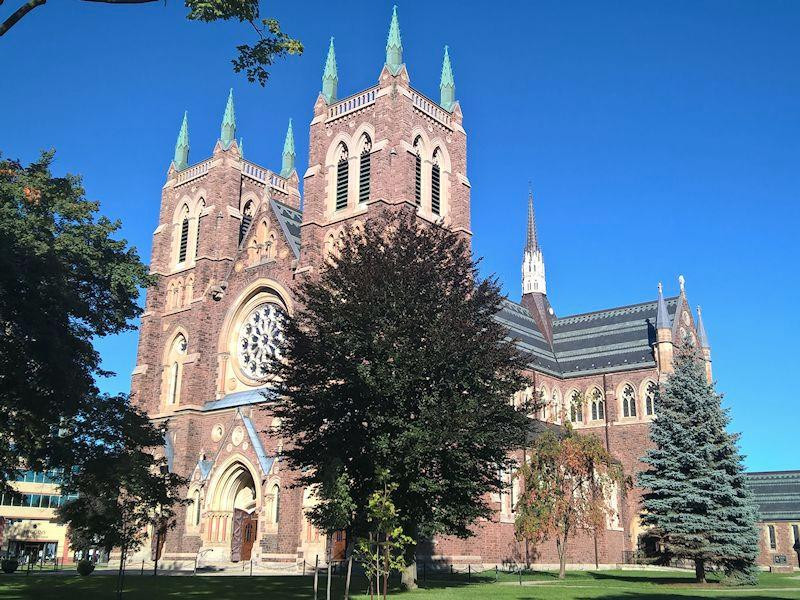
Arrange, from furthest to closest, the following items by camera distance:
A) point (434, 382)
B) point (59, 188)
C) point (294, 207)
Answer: point (294, 207), point (59, 188), point (434, 382)

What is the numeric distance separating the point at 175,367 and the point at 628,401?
29840 mm

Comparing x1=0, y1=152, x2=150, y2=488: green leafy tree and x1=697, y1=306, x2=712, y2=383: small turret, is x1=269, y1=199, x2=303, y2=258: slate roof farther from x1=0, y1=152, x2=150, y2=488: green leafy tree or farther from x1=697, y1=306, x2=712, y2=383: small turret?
x1=697, y1=306, x2=712, y2=383: small turret

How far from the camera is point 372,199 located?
42.1 metres

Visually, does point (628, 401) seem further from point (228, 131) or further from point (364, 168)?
point (228, 131)

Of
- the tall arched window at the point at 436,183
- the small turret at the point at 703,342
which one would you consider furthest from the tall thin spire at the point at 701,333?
the tall arched window at the point at 436,183

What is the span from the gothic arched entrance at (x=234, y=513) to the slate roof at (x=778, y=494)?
38.0 metres

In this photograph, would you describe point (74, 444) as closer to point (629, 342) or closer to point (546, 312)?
point (629, 342)

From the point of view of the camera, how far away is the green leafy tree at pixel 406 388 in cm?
2442

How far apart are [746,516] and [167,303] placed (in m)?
34.9

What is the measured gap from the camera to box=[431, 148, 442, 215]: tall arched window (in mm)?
45575

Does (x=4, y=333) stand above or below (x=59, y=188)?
below

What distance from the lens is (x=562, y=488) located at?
37625mm

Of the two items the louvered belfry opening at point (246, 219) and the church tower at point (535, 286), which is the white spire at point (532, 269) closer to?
the church tower at point (535, 286)

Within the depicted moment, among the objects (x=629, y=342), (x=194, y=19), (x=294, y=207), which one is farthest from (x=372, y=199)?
(x=194, y=19)
